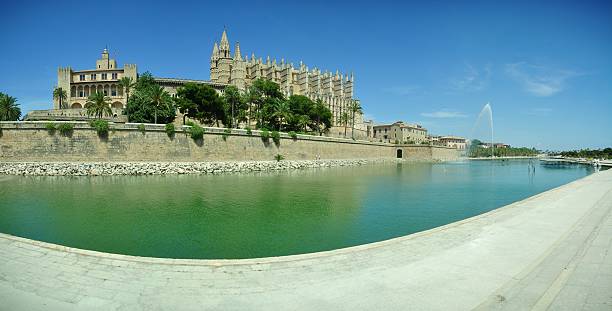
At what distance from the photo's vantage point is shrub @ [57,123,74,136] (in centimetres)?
3488

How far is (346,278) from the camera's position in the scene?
673cm

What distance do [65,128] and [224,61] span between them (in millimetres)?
58705

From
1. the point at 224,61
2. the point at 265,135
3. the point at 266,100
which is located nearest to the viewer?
the point at 265,135

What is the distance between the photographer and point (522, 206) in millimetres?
14344

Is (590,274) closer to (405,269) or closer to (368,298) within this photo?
(405,269)

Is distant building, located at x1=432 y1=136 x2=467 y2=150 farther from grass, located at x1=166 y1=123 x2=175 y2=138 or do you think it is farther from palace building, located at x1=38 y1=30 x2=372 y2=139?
grass, located at x1=166 y1=123 x2=175 y2=138

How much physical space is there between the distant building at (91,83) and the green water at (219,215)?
158ft

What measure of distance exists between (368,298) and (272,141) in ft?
149

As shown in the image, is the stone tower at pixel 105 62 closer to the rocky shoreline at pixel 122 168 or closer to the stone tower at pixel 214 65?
the stone tower at pixel 214 65

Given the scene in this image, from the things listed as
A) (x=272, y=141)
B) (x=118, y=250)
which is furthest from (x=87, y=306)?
(x=272, y=141)

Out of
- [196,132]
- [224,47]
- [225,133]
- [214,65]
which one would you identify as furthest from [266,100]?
[214,65]

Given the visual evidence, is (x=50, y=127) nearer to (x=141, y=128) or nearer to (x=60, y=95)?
(x=141, y=128)

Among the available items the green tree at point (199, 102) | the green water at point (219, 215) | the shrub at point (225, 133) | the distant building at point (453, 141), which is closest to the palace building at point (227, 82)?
the green tree at point (199, 102)

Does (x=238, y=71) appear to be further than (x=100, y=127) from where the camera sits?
Yes
